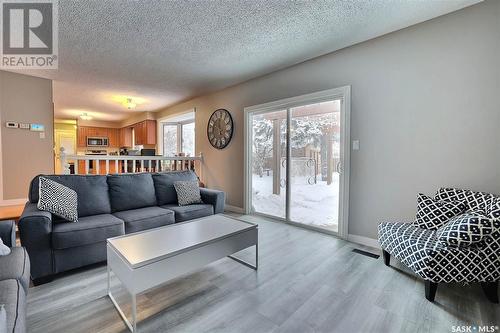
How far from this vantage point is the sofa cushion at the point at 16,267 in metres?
1.25

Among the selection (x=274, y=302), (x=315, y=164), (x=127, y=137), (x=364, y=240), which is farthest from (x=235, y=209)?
(x=127, y=137)

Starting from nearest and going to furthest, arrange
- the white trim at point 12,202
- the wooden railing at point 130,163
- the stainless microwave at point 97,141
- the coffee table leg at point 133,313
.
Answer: the coffee table leg at point 133,313, the wooden railing at point 130,163, the white trim at point 12,202, the stainless microwave at point 97,141

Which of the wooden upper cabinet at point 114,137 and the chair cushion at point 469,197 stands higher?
the wooden upper cabinet at point 114,137

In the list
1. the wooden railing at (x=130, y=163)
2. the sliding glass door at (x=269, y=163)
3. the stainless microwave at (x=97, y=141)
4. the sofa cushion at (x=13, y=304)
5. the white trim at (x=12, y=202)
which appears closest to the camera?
the sofa cushion at (x=13, y=304)

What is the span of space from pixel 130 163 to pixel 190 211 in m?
2.37

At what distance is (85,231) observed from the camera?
80.7 inches

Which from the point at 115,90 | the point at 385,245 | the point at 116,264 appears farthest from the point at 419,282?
the point at 115,90

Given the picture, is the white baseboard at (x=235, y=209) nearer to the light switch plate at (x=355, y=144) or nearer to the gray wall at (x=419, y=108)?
the gray wall at (x=419, y=108)

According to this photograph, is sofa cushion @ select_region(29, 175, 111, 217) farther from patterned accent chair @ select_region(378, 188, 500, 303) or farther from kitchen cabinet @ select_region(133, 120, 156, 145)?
kitchen cabinet @ select_region(133, 120, 156, 145)

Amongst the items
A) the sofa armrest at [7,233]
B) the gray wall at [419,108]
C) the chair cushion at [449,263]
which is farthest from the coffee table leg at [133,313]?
the gray wall at [419,108]

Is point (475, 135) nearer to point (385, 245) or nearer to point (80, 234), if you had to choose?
point (385, 245)

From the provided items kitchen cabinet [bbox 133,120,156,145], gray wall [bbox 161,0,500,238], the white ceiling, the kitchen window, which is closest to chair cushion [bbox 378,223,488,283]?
gray wall [bbox 161,0,500,238]

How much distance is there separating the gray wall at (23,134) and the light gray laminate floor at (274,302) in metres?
3.27

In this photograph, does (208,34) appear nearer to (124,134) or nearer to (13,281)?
(13,281)
